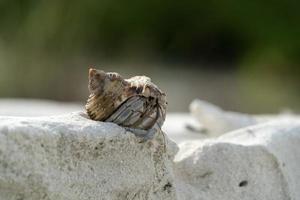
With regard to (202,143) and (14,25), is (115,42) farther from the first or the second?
(202,143)

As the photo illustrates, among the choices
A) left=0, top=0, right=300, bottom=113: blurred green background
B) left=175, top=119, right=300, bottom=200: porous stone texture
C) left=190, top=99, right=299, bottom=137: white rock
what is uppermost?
left=0, top=0, right=300, bottom=113: blurred green background

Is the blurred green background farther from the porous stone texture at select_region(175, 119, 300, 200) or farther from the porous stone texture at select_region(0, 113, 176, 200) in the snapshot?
the porous stone texture at select_region(0, 113, 176, 200)

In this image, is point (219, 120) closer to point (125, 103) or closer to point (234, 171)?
point (234, 171)

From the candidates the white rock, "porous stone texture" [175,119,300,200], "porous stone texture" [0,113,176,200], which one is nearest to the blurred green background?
the white rock

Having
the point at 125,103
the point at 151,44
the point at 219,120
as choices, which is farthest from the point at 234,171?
the point at 151,44

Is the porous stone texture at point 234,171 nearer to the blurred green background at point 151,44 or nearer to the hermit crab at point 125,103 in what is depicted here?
the hermit crab at point 125,103

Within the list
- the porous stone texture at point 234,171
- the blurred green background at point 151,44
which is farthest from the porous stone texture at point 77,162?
the blurred green background at point 151,44
